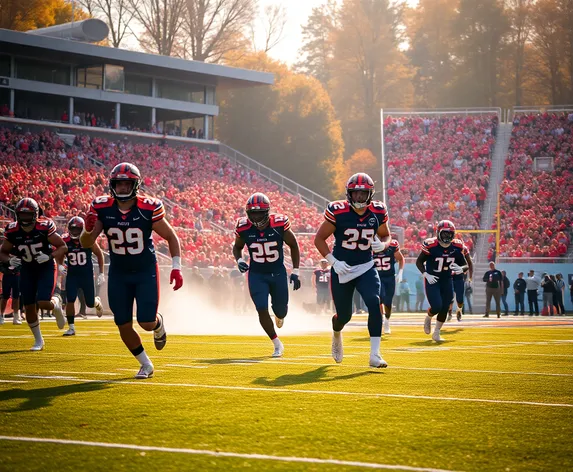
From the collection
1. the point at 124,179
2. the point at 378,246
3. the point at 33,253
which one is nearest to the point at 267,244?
the point at 378,246

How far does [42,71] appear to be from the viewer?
42.6 metres

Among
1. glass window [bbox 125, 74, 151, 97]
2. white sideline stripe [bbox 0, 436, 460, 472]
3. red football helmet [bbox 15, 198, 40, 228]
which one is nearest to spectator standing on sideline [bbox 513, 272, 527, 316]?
glass window [bbox 125, 74, 151, 97]

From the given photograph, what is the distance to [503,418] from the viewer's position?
686cm

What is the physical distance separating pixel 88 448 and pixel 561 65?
62.0 meters

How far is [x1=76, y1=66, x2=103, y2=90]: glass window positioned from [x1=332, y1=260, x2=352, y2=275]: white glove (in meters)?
35.8

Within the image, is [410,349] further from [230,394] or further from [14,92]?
[14,92]

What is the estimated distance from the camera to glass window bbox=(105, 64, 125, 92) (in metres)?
44.5

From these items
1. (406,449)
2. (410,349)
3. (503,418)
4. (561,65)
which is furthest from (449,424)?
(561,65)

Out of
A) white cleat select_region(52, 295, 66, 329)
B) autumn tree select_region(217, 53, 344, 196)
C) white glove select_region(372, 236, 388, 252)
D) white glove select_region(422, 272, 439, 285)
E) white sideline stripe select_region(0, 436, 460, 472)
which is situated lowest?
white sideline stripe select_region(0, 436, 460, 472)

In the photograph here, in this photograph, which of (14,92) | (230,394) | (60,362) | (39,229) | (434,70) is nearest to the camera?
(230,394)

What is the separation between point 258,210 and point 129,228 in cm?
365

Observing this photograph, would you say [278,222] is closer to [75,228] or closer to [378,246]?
[378,246]

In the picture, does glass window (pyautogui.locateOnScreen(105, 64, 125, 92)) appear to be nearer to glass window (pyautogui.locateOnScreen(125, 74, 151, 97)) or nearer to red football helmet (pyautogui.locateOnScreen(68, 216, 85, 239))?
glass window (pyautogui.locateOnScreen(125, 74, 151, 97))

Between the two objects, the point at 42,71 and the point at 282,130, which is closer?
the point at 42,71
